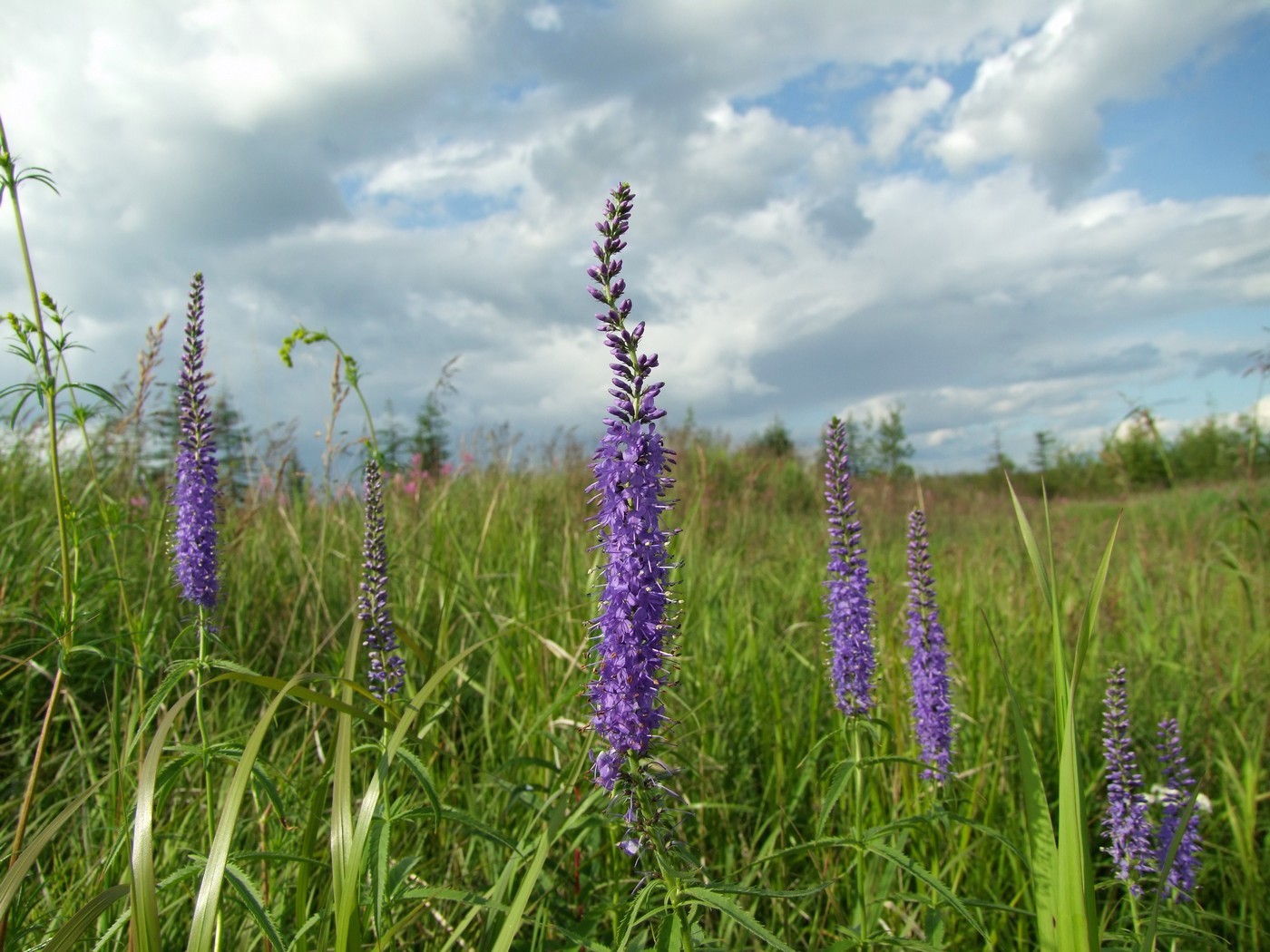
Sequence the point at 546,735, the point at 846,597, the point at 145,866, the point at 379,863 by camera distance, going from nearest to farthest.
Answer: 1. the point at 145,866
2. the point at 379,863
3. the point at 846,597
4. the point at 546,735

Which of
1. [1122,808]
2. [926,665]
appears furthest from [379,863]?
[1122,808]

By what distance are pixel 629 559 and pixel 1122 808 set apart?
2.51 meters

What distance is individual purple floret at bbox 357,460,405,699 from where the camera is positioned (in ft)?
10.1

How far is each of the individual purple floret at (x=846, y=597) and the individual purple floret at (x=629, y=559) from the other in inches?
42.0

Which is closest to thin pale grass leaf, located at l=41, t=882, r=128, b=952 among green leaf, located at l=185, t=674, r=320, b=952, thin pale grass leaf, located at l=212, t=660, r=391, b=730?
green leaf, located at l=185, t=674, r=320, b=952

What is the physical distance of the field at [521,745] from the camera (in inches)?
98.4

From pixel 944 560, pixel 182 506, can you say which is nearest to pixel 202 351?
pixel 182 506

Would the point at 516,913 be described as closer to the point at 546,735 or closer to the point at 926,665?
the point at 546,735

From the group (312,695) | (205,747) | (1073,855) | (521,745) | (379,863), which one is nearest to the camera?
(1073,855)

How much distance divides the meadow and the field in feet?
0.10

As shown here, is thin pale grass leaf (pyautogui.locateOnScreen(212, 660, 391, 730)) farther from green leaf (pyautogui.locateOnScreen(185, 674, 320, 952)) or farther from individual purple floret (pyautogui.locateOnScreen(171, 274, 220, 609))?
individual purple floret (pyautogui.locateOnScreen(171, 274, 220, 609))

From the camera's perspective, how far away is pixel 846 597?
10.1 feet

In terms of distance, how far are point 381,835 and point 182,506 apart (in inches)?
70.3

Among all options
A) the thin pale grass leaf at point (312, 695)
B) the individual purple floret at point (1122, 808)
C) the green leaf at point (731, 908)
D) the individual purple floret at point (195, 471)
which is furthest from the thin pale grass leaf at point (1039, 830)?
the individual purple floret at point (195, 471)
